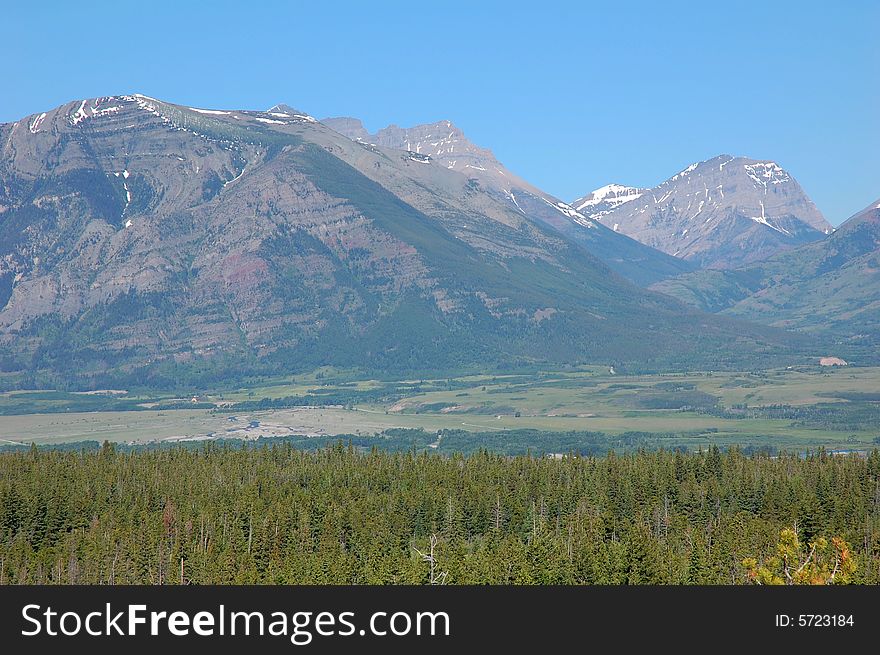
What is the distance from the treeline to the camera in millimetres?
115375

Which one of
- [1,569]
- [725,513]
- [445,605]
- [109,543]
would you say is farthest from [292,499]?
[445,605]

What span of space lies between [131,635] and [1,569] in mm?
88956

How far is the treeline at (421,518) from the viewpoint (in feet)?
379

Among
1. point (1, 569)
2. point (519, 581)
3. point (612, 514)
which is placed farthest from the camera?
point (612, 514)

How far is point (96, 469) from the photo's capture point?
18000 centimetres

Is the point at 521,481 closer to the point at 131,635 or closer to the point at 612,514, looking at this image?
the point at 612,514

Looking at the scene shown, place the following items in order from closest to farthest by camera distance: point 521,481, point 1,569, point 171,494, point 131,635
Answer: point 131,635, point 1,569, point 171,494, point 521,481

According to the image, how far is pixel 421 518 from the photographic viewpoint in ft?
491

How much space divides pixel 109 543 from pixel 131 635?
90061mm

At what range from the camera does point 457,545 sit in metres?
132

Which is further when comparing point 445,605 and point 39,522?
point 39,522

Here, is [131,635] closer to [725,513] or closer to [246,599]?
[246,599]

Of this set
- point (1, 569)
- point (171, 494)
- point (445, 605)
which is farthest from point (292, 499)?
point (445, 605)

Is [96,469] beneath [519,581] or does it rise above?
above
